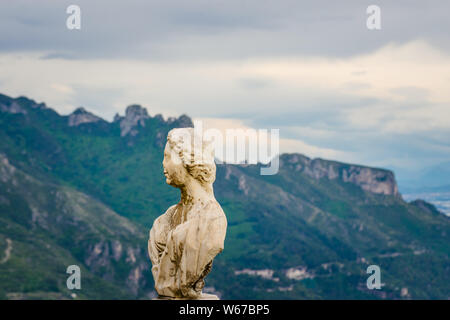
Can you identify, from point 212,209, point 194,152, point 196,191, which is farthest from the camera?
point 196,191

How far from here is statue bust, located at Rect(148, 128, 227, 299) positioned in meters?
15.2

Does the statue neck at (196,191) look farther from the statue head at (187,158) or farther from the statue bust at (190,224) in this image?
the statue head at (187,158)

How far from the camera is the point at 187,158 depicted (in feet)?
49.9

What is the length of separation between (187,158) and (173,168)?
35cm

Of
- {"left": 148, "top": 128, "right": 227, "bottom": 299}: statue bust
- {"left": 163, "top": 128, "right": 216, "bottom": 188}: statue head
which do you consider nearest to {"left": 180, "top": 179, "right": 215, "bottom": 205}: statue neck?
{"left": 148, "top": 128, "right": 227, "bottom": 299}: statue bust

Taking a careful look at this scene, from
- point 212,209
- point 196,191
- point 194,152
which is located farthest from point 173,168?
point 212,209

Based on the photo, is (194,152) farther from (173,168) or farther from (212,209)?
(212,209)

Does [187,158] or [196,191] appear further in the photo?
[196,191]

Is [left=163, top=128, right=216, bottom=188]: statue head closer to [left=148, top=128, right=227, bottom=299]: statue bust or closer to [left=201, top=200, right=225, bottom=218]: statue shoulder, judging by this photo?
[left=148, top=128, right=227, bottom=299]: statue bust

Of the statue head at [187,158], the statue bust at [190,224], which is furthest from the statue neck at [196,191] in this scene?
Result: the statue head at [187,158]
